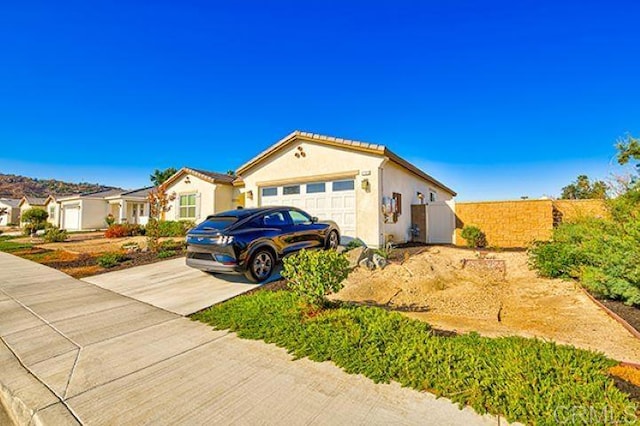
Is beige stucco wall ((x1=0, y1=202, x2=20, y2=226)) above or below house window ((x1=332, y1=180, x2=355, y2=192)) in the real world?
below

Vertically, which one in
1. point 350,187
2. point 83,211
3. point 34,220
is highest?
point 350,187

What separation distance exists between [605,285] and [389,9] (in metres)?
9.90

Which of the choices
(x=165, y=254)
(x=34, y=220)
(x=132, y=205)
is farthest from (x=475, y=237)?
(x=34, y=220)

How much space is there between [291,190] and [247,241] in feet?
21.3

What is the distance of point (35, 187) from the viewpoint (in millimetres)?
68938

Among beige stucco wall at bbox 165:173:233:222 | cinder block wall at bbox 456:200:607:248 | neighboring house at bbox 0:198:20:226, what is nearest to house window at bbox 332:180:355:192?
cinder block wall at bbox 456:200:607:248

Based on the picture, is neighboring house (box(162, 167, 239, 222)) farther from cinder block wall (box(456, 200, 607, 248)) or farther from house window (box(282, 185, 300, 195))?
cinder block wall (box(456, 200, 607, 248))

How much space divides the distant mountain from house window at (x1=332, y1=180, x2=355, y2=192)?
76363 millimetres

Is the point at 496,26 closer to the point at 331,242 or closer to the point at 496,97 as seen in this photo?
the point at 496,97

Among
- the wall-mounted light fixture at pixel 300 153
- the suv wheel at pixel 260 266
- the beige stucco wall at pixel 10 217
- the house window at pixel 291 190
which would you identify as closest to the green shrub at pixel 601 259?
the suv wheel at pixel 260 266

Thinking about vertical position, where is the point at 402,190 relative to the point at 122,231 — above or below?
above

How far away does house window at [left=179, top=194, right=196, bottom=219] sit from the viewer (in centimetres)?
1822

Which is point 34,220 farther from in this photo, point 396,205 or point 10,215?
point 10,215

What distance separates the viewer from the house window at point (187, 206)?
1822 centimetres
